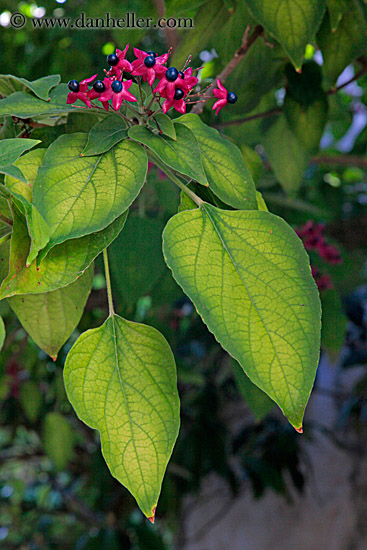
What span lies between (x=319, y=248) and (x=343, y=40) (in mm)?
415

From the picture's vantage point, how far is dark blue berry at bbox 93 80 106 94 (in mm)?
309

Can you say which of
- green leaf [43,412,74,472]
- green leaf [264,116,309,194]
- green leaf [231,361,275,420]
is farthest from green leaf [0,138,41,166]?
green leaf [43,412,74,472]

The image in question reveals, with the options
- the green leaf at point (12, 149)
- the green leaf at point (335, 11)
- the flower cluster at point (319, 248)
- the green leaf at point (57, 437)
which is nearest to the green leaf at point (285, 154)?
the flower cluster at point (319, 248)

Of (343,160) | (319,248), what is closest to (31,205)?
(319,248)

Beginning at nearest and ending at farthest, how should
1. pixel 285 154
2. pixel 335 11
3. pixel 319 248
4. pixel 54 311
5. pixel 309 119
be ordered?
pixel 54 311 → pixel 335 11 → pixel 309 119 → pixel 285 154 → pixel 319 248

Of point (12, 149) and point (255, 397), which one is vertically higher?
point (12, 149)

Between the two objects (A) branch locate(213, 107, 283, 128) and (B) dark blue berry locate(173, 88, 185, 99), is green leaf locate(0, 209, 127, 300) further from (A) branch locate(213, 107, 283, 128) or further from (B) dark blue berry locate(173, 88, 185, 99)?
(A) branch locate(213, 107, 283, 128)

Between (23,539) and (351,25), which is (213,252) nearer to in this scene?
(351,25)

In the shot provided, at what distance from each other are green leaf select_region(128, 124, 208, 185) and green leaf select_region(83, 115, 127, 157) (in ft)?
0.03

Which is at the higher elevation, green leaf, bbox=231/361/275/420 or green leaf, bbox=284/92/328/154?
green leaf, bbox=284/92/328/154

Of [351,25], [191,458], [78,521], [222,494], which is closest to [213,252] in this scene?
[351,25]

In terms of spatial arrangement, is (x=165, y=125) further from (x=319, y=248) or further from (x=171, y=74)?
(x=319, y=248)

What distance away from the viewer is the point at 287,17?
414mm

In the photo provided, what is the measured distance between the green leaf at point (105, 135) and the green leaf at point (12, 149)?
36mm
